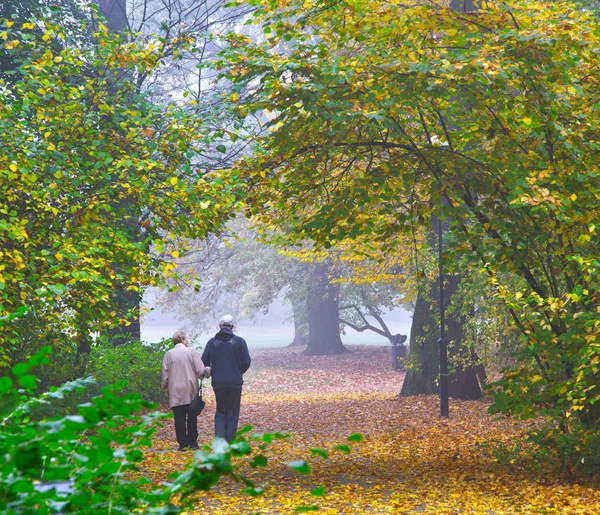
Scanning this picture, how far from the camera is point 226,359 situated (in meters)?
9.83

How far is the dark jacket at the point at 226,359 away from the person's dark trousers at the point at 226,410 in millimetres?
123

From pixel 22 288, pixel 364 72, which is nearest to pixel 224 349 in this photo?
pixel 22 288

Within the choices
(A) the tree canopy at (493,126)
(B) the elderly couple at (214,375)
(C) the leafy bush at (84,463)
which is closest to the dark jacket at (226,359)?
(B) the elderly couple at (214,375)

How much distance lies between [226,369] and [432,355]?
7838mm

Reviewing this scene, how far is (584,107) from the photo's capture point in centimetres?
786

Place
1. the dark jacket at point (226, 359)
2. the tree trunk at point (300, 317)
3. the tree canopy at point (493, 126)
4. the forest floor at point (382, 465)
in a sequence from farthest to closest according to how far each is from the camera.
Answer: the tree trunk at point (300, 317)
the dark jacket at point (226, 359)
the tree canopy at point (493, 126)
the forest floor at point (382, 465)

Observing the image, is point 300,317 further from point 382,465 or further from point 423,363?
point 382,465

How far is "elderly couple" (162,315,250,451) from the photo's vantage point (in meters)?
9.82

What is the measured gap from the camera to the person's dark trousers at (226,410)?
9.91m

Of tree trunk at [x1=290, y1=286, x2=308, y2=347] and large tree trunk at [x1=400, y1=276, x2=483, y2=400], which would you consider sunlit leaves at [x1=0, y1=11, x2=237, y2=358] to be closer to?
large tree trunk at [x1=400, y1=276, x2=483, y2=400]

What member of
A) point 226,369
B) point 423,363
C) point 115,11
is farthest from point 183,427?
point 115,11

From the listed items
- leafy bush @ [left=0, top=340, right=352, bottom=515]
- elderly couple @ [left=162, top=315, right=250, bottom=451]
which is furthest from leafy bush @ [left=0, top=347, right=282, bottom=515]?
elderly couple @ [left=162, top=315, right=250, bottom=451]

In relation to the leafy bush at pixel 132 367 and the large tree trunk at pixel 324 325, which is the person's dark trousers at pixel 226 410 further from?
the large tree trunk at pixel 324 325

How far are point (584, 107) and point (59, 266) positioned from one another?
5303 mm
